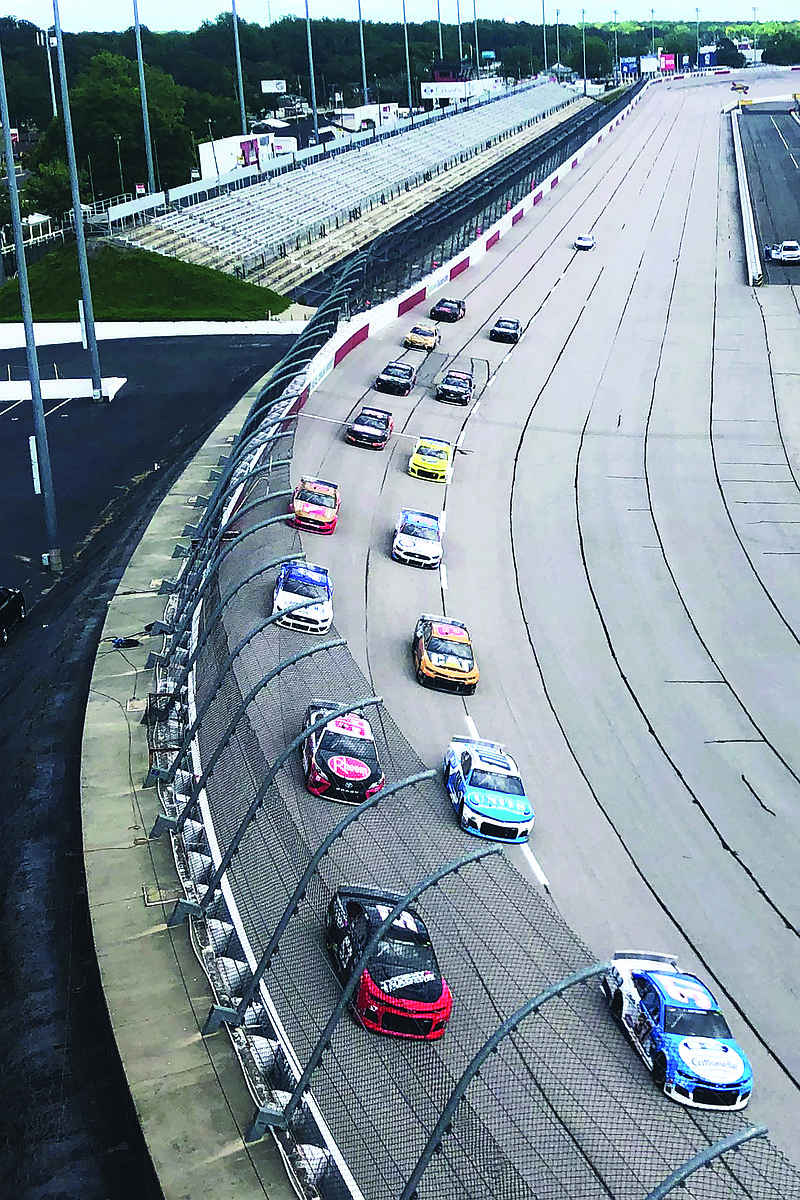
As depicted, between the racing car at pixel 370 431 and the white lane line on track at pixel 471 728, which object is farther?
the racing car at pixel 370 431

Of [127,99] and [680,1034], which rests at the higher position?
[127,99]

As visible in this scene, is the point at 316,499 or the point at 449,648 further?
the point at 316,499

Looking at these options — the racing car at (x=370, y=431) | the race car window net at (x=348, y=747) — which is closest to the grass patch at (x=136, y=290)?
the racing car at (x=370, y=431)

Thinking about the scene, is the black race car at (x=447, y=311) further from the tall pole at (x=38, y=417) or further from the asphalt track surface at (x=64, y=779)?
the tall pole at (x=38, y=417)

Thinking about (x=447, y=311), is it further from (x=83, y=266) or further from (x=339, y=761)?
(x=339, y=761)

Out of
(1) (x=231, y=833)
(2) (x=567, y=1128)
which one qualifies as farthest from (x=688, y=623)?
(2) (x=567, y=1128)

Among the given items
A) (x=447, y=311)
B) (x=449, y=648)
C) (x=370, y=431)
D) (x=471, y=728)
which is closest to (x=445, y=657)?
(x=449, y=648)
